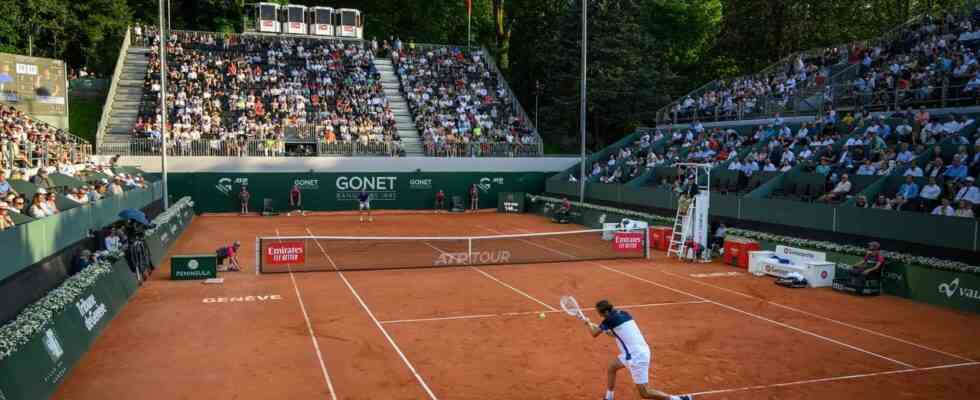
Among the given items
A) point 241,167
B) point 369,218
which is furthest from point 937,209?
point 241,167

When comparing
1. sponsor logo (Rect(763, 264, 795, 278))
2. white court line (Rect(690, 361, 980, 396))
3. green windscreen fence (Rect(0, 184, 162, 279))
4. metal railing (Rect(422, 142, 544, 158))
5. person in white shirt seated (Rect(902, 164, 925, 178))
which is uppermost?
metal railing (Rect(422, 142, 544, 158))

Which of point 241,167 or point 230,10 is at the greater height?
point 230,10

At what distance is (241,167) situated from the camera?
41844mm

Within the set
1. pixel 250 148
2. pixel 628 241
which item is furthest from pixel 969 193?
pixel 250 148

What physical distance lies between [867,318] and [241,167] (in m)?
34.0

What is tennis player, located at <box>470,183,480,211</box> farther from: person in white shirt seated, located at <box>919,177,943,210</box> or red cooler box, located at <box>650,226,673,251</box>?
person in white shirt seated, located at <box>919,177,943,210</box>

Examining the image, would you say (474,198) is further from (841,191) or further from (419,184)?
(841,191)

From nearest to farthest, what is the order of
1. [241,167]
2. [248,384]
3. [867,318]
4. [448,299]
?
[248,384]
[867,318]
[448,299]
[241,167]

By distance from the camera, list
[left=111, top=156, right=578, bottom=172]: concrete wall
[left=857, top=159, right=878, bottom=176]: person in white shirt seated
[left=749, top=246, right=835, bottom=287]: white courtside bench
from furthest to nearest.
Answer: [left=111, top=156, right=578, bottom=172]: concrete wall → [left=857, top=159, right=878, bottom=176]: person in white shirt seated → [left=749, top=246, right=835, bottom=287]: white courtside bench

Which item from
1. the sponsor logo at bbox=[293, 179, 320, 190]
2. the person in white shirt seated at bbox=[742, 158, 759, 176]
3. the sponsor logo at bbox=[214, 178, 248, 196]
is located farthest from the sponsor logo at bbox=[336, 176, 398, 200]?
the person in white shirt seated at bbox=[742, 158, 759, 176]

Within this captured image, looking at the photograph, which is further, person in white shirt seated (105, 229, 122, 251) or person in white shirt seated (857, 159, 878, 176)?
person in white shirt seated (857, 159, 878, 176)

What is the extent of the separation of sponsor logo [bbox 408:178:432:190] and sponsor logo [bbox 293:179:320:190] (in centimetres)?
549

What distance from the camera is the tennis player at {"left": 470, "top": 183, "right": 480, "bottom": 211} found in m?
45.2

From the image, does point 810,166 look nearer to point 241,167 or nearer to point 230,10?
point 241,167
